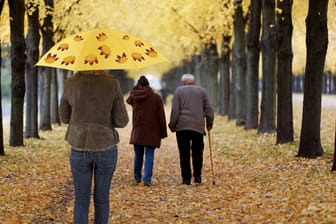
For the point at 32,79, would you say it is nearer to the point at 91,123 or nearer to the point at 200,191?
the point at 200,191

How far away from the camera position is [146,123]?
484 inches

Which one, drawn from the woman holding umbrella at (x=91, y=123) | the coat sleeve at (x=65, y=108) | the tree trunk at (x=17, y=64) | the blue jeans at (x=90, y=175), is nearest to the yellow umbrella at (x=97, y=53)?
the woman holding umbrella at (x=91, y=123)

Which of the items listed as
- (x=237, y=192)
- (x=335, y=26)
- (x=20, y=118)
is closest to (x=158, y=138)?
(x=237, y=192)

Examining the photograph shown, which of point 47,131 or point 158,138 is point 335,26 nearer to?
point 47,131

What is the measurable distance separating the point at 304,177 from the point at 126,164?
600 cm

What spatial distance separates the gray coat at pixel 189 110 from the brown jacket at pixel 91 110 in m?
5.32

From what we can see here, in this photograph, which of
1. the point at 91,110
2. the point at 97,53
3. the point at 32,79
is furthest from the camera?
the point at 32,79

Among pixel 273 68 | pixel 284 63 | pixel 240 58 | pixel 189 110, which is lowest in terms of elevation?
pixel 189 110

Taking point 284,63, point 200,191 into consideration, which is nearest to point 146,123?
point 200,191

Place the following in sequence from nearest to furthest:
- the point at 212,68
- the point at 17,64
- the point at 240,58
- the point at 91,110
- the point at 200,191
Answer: the point at 91,110 < the point at 200,191 < the point at 17,64 < the point at 240,58 < the point at 212,68

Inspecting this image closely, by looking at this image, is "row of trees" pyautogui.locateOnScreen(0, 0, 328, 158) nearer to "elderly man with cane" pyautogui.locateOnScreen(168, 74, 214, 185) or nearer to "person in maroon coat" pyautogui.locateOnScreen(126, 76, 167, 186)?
"elderly man with cane" pyautogui.locateOnScreen(168, 74, 214, 185)

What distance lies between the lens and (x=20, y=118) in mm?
18312

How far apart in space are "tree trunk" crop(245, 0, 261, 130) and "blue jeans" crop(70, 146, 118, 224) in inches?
666

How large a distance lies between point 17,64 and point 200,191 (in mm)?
7907
